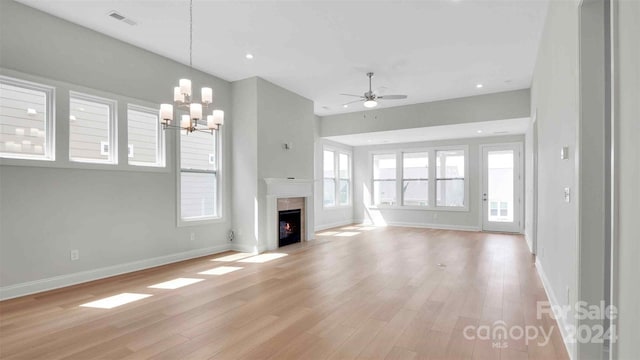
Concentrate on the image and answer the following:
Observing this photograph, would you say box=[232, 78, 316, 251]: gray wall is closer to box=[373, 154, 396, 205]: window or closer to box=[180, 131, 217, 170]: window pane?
box=[180, 131, 217, 170]: window pane

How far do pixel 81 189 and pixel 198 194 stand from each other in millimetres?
1879

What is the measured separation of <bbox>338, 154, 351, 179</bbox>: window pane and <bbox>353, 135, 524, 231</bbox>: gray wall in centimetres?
35

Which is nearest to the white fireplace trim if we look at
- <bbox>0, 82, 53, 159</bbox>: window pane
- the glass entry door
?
<bbox>0, 82, 53, 159</bbox>: window pane

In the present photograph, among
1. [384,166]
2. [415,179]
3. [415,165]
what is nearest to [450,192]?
[415,179]

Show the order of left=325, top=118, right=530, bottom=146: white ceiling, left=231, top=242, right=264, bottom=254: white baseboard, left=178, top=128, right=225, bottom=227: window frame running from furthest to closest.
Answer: left=325, top=118, right=530, bottom=146: white ceiling → left=231, top=242, right=264, bottom=254: white baseboard → left=178, top=128, right=225, bottom=227: window frame

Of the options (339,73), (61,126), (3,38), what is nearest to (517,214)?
(339,73)

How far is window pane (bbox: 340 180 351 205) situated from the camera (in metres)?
10.4

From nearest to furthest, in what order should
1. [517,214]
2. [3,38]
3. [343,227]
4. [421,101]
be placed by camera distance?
1. [3,38]
2. [421,101]
3. [517,214]
4. [343,227]

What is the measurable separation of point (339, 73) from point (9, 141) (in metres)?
4.72

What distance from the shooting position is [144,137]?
16.6 feet

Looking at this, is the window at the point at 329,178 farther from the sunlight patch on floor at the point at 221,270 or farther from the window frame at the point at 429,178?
the sunlight patch on floor at the point at 221,270

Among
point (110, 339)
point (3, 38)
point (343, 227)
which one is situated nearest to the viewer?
point (110, 339)

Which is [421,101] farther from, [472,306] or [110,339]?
[110,339]

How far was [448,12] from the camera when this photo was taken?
387 cm
